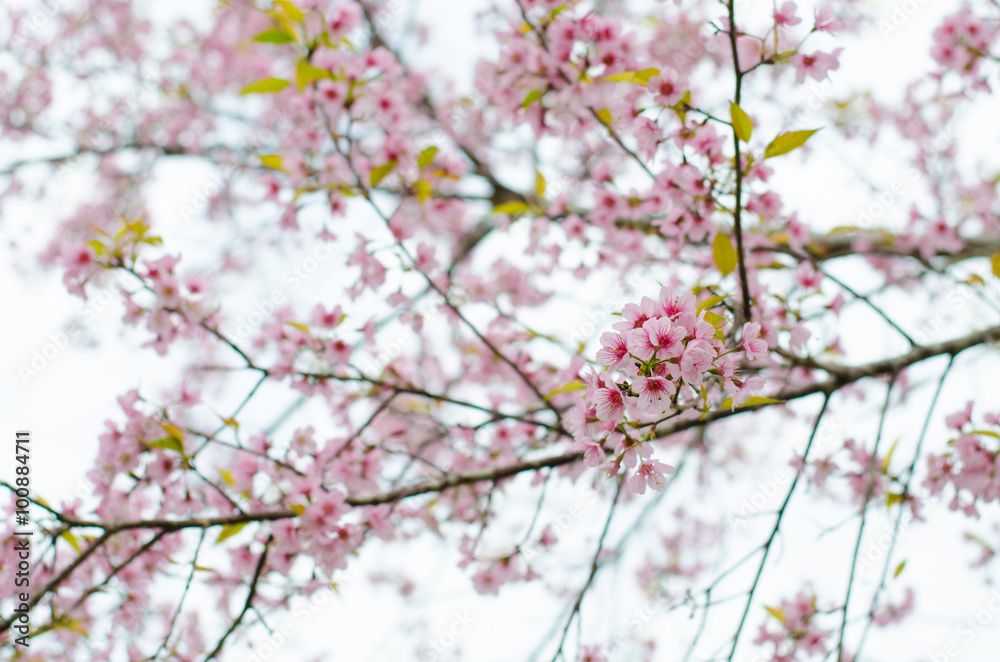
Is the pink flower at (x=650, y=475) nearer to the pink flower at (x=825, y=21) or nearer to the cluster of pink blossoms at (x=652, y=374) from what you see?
the cluster of pink blossoms at (x=652, y=374)

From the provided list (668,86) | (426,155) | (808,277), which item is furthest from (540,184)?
(808,277)

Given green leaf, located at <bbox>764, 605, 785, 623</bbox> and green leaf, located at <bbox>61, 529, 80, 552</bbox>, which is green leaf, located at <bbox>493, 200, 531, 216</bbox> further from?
green leaf, located at <bbox>61, 529, 80, 552</bbox>

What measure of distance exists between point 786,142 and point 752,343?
602mm

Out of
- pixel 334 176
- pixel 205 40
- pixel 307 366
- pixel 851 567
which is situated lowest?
pixel 851 567

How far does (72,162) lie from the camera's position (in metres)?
4.99

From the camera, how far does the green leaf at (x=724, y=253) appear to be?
5.54 feet

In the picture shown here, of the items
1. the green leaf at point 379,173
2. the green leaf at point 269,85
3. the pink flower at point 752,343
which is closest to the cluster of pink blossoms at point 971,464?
the pink flower at point 752,343

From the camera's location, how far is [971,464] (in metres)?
2.08

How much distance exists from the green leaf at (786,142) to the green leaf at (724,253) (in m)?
0.24

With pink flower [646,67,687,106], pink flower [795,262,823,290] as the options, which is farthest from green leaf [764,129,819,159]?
pink flower [795,262,823,290]

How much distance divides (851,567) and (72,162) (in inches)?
234

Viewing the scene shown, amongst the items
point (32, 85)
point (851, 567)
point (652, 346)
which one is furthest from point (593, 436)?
point (32, 85)

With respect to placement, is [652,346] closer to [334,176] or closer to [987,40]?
[334,176]

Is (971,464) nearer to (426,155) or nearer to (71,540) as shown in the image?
(426,155)
